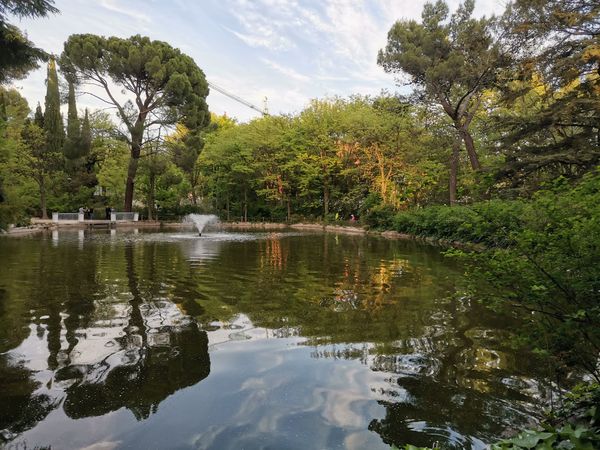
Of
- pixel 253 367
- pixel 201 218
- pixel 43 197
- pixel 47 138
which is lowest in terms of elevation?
pixel 253 367

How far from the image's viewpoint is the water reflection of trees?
11.6 ft

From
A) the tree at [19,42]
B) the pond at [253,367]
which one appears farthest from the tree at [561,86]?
the tree at [19,42]

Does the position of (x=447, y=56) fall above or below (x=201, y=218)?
above

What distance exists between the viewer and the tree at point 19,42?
301 inches

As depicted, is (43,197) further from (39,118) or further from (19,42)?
(19,42)

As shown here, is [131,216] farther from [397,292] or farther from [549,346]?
[549,346]

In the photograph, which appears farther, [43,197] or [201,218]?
[201,218]

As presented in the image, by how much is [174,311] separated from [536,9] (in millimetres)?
14431

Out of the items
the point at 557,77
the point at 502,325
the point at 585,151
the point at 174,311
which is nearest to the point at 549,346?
the point at 502,325

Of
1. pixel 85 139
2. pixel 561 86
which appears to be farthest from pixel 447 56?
pixel 85 139

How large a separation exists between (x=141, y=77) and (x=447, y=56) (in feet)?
70.2

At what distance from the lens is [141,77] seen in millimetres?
31594

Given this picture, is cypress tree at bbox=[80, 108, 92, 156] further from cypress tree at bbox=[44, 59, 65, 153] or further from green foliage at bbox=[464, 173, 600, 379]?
green foliage at bbox=[464, 173, 600, 379]

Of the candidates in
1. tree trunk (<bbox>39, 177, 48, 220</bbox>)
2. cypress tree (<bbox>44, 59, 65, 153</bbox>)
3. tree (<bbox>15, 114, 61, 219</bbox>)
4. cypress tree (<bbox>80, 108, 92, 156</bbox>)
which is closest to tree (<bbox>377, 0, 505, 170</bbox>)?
cypress tree (<bbox>80, 108, 92, 156</bbox>)
